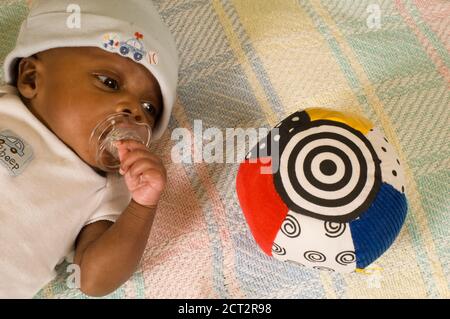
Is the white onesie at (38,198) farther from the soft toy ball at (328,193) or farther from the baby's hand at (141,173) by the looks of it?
the soft toy ball at (328,193)

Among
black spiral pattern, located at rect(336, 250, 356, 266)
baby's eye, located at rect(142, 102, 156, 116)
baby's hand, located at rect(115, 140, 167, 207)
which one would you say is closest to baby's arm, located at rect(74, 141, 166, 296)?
baby's hand, located at rect(115, 140, 167, 207)

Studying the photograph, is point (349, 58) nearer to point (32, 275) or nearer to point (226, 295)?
point (226, 295)

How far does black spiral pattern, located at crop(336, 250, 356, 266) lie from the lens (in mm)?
870

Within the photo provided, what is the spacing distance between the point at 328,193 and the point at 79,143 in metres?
0.52

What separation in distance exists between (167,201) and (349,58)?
1.77ft

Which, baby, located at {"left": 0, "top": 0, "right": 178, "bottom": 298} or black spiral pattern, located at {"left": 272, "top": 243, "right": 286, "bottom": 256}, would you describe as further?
baby, located at {"left": 0, "top": 0, "right": 178, "bottom": 298}

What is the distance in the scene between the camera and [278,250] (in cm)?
92

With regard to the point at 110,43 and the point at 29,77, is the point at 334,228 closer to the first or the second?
the point at 110,43

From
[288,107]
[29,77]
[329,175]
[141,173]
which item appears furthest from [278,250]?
[29,77]

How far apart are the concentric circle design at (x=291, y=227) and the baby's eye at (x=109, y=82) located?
1.44 feet

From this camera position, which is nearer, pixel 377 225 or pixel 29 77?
pixel 377 225

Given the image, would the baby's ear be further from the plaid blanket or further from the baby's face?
the plaid blanket

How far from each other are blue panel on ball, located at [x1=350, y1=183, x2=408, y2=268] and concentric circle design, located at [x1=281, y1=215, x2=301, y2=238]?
3.4 inches

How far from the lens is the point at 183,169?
3.89 feet
